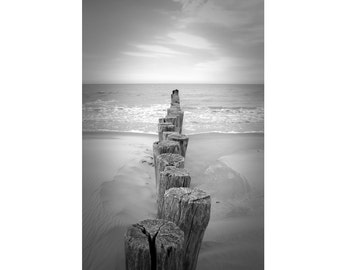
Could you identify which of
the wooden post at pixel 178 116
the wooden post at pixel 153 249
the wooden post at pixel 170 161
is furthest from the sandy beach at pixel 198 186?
the wooden post at pixel 153 249

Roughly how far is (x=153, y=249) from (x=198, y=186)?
7.98 ft

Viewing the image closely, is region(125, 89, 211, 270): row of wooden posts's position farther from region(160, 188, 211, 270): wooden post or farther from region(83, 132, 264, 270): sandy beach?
region(83, 132, 264, 270): sandy beach

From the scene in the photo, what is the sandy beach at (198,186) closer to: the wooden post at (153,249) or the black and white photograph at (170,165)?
the black and white photograph at (170,165)

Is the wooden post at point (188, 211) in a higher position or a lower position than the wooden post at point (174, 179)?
lower

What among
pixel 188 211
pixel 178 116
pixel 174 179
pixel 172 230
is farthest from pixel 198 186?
pixel 172 230

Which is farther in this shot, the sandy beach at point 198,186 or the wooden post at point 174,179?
the sandy beach at point 198,186

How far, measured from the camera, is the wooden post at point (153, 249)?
0.97 metres

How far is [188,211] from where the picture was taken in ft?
4.17

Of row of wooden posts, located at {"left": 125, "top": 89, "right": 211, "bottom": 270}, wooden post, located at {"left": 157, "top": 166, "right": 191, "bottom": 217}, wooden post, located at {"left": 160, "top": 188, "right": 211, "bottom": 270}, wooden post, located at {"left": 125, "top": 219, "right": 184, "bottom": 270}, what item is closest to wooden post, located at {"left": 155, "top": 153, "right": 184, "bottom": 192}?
row of wooden posts, located at {"left": 125, "top": 89, "right": 211, "bottom": 270}

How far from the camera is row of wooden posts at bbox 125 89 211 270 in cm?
97
